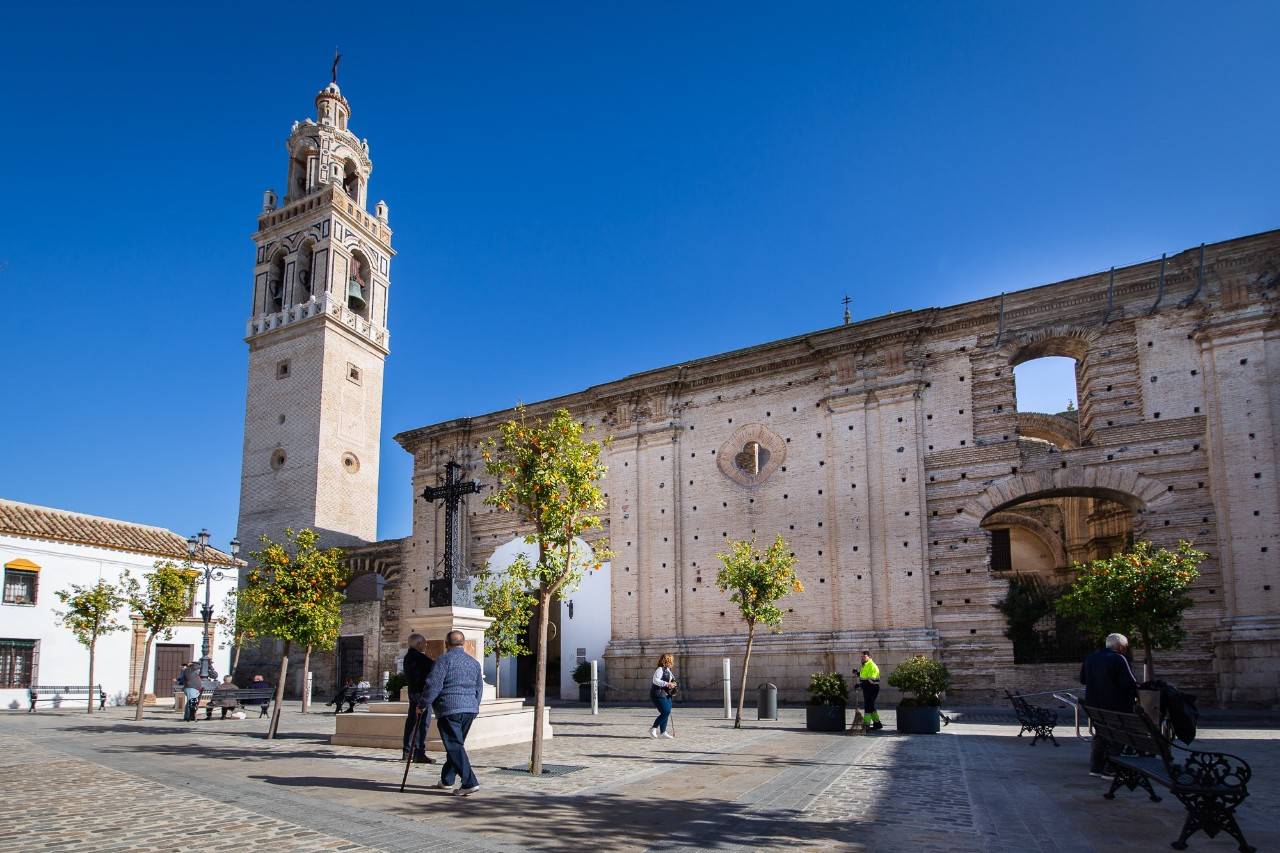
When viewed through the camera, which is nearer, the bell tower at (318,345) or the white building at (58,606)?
the white building at (58,606)

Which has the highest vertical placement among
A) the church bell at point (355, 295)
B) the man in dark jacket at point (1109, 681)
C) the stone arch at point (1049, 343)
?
the church bell at point (355, 295)

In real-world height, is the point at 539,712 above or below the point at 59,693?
above

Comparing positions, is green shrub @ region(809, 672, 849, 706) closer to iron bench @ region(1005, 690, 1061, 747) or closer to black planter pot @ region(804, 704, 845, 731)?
black planter pot @ region(804, 704, 845, 731)

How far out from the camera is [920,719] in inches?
612

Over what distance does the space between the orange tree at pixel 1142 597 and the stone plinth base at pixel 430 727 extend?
10711 mm

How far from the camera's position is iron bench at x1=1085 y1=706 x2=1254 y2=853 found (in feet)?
19.7

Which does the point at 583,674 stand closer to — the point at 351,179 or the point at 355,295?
the point at 355,295

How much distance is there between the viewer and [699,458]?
27484 millimetres

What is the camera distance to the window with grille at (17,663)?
2883cm

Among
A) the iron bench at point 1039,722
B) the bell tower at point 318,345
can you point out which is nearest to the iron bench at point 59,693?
the bell tower at point 318,345

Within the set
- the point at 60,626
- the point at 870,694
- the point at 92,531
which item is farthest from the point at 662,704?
the point at 92,531

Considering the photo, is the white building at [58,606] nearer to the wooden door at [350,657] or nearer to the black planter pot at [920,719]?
the wooden door at [350,657]

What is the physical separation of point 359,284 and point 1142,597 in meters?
36.5

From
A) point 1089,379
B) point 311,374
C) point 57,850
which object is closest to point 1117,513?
point 1089,379
